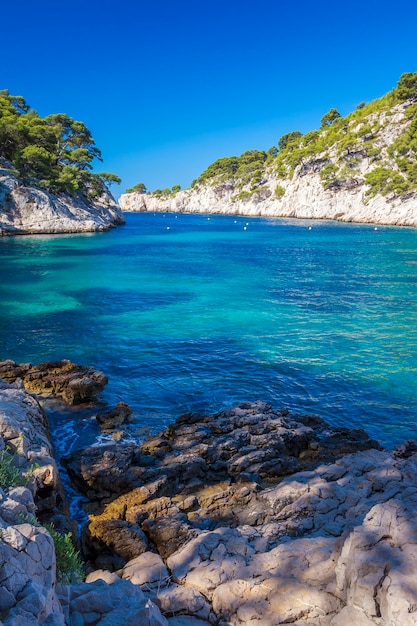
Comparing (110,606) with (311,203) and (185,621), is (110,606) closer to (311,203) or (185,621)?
(185,621)

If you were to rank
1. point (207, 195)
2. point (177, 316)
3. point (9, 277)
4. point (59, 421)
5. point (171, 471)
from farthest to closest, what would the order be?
point (207, 195) → point (9, 277) → point (177, 316) → point (59, 421) → point (171, 471)

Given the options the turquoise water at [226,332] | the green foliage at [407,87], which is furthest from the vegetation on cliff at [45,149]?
the green foliage at [407,87]

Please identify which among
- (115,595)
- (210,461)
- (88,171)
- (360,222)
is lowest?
(210,461)

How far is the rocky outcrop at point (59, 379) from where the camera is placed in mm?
13977

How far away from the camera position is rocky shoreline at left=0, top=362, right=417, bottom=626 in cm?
438

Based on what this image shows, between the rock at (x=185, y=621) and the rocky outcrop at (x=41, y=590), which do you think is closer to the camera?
the rocky outcrop at (x=41, y=590)

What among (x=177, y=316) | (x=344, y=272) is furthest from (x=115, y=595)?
(x=344, y=272)

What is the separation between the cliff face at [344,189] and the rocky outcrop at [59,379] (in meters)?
81.6

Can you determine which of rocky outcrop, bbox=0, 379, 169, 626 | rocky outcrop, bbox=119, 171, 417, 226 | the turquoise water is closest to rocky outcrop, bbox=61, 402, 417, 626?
rocky outcrop, bbox=0, 379, 169, 626

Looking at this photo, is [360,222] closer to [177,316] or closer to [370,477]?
[177,316]

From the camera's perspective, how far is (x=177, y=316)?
23953 millimetres

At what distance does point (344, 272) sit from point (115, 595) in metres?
37.1

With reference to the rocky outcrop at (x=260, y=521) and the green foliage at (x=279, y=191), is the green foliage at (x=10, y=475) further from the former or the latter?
the green foliage at (x=279, y=191)

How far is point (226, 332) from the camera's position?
2109 cm
